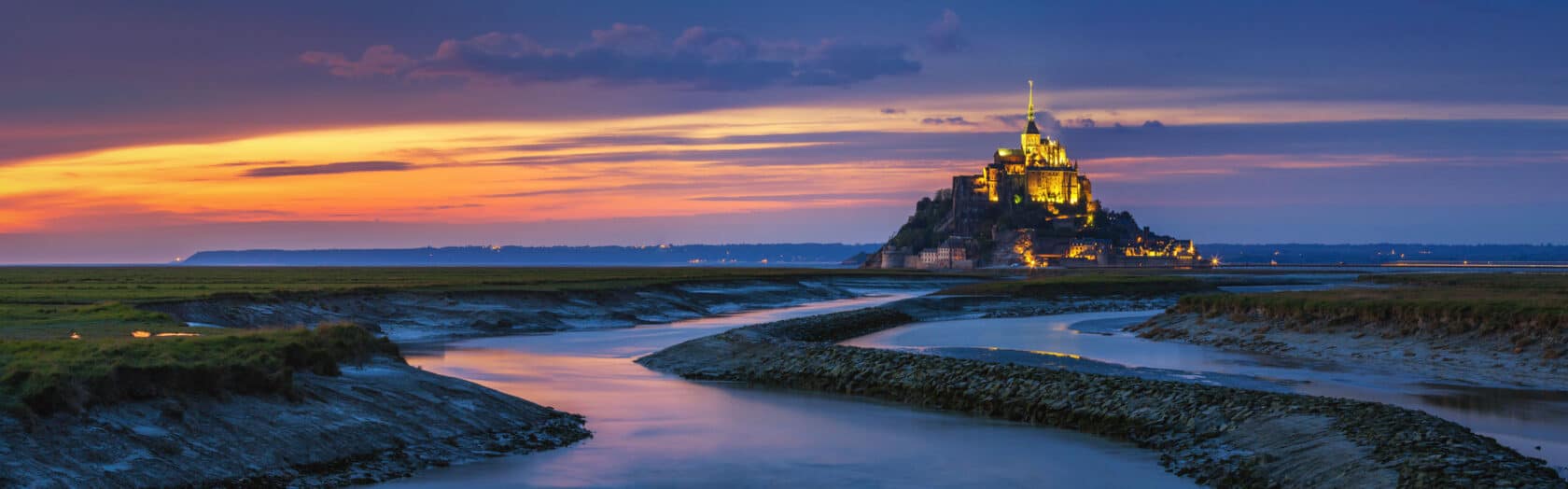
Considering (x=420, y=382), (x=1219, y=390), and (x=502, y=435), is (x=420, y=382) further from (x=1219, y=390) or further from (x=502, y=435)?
(x=1219, y=390)

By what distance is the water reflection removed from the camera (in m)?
21.1

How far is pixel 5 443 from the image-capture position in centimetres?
1644

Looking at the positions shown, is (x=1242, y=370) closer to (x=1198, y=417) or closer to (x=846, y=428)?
(x=1198, y=417)

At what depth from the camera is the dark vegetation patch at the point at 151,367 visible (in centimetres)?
1811

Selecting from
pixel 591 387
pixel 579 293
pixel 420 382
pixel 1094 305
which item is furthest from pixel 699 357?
pixel 1094 305

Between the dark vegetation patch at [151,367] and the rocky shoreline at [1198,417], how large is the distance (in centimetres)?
1329

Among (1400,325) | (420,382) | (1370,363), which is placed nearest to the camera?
(420,382)

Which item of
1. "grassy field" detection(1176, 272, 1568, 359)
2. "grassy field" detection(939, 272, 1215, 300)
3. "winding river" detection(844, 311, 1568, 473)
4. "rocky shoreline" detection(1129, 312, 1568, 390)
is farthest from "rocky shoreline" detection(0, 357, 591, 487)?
"grassy field" detection(939, 272, 1215, 300)

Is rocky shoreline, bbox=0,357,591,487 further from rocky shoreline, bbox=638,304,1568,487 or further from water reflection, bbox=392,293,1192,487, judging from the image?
rocky shoreline, bbox=638,304,1568,487

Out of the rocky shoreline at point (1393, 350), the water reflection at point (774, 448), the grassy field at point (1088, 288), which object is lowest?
the water reflection at point (774, 448)

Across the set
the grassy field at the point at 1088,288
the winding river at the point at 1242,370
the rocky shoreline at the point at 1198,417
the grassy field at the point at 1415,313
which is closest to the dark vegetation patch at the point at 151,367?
the rocky shoreline at the point at 1198,417

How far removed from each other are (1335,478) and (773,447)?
10494 mm

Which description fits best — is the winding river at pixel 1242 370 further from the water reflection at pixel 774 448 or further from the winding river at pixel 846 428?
the water reflection at pixel 774 448

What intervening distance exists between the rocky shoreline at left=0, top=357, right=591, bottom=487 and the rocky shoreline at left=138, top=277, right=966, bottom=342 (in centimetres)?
2226
